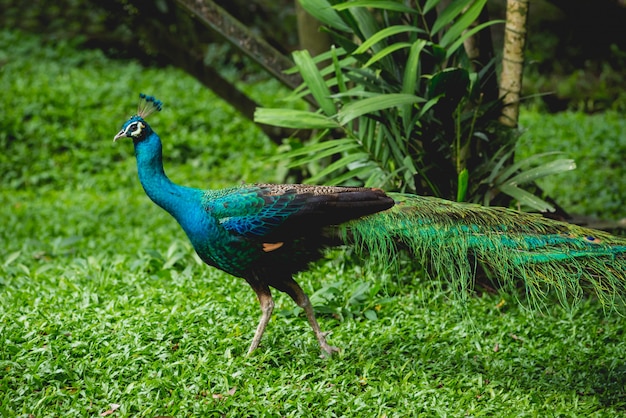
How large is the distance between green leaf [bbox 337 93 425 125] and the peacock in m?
0.90

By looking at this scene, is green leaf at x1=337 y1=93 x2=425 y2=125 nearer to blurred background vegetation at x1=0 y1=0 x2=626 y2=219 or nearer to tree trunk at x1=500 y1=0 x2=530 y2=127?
tree trunk at x1=500 y1=0 x2=530 y2=127

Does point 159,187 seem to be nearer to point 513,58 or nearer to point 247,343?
point 247,343

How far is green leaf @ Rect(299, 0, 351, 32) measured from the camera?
5496mm

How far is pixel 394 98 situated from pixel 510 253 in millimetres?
1530

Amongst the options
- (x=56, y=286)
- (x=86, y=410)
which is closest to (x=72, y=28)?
(x=56, y=286)

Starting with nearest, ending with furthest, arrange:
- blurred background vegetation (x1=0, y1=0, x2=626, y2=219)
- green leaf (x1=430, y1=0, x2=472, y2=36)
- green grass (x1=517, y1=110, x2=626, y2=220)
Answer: green leaf (x1=430, y1=0, x2=472, y2=36) < blurred background vegetation (x1=0, y1=0, x2=626, y2=219) < green grass (x1=517, y1=110, x2=626, y2=220)

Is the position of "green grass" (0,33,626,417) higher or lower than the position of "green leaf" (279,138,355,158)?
lower

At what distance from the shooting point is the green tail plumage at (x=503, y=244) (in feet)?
12.8

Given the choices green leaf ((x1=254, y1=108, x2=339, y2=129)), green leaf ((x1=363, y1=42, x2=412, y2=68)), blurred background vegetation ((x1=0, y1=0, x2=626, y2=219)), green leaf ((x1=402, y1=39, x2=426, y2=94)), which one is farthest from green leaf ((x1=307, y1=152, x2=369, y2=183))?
blurred background vegetation ((x1=0, y1=0, x2=626, y2=219))

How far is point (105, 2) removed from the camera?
7.42m

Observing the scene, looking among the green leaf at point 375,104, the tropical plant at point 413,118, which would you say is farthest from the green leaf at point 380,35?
the green leaf at point 375,104

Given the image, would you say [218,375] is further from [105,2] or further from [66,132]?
[66,132]

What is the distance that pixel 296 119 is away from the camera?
5.47 m

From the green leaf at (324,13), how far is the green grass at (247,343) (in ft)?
5.65
